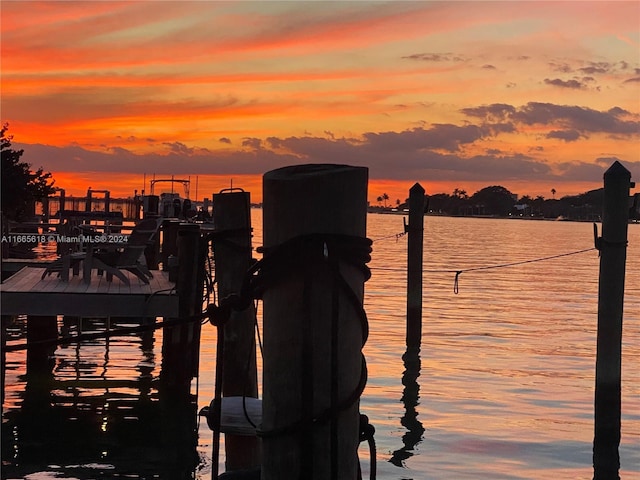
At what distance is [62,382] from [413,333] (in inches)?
335

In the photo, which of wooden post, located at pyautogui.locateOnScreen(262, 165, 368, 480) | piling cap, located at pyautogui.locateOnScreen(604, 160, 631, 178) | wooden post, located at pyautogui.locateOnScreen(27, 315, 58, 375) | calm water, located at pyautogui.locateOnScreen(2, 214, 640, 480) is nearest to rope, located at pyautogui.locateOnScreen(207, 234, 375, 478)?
wooden post, located at pyautogui.locateOnScreen(262, 165, 368, 480)

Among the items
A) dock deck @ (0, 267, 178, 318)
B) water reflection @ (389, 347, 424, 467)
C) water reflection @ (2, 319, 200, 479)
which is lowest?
water reflection @ (389, 347, 424, 467)

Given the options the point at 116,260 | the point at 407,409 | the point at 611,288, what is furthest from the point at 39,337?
the point at 611,288

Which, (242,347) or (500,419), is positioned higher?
(242,347)

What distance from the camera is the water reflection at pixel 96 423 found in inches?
455

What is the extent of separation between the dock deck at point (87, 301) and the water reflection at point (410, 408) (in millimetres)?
3937

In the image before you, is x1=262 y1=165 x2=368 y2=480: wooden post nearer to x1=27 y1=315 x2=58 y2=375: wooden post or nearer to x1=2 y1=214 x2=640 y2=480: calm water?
x1=2 y1=214 x2=640 y2=480: calm water

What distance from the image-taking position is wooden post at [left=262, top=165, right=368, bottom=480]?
346 cm

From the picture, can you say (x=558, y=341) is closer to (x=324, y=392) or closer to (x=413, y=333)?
(x=413, y=333)

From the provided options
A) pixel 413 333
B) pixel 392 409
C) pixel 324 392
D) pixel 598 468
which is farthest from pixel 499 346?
pixel 324 392

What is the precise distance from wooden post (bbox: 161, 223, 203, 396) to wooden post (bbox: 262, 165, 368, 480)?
976cm

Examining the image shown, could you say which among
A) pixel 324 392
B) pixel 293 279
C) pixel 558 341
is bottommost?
pixel 558 341

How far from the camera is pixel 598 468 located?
13.4 metres

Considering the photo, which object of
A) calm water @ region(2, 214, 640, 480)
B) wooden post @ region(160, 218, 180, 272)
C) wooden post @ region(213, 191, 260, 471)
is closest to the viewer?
wooden post @ region(213, 191, 260, 471)
